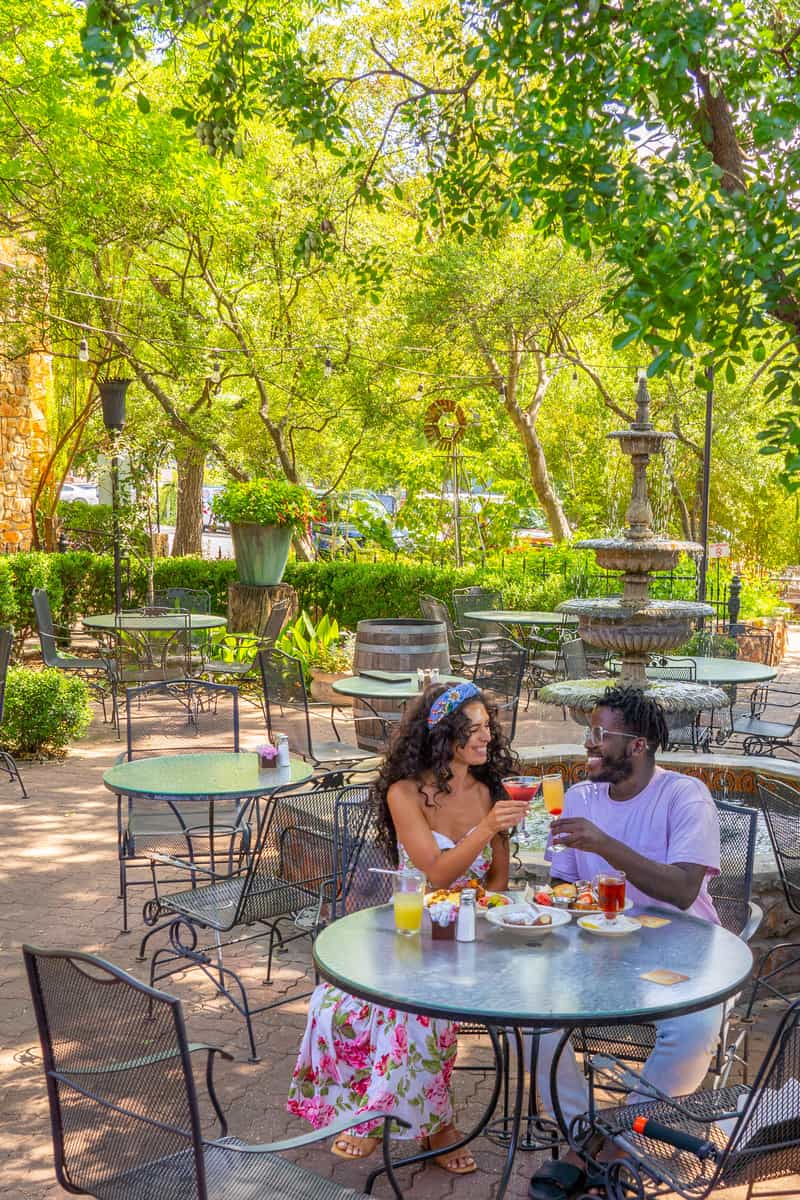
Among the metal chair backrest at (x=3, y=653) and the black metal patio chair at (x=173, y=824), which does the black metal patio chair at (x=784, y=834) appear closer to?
the black metal patio chair at (x=173, y=824)

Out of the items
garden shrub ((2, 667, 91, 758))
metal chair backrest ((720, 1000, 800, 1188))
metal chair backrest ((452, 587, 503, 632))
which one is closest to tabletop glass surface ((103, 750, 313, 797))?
metal chair backrest ((720, 1000, 800, 1188))

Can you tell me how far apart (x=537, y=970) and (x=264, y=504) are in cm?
1067

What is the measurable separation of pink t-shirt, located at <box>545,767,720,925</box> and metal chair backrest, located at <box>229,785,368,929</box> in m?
0.96

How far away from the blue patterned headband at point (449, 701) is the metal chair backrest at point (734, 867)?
1.08 metres

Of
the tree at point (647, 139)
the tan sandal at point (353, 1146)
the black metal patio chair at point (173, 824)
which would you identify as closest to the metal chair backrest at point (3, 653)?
the black metal patio chair at point (173, 824)

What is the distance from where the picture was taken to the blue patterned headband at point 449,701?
3859 mm

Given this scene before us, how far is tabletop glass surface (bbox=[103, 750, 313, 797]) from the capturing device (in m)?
4.93

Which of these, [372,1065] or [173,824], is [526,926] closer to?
[372,1065]

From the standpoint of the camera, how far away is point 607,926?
3.25 m

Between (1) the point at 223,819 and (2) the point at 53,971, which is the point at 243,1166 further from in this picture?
(1) the point at 223,819

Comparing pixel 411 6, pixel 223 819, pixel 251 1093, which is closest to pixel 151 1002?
pixel 251 1093

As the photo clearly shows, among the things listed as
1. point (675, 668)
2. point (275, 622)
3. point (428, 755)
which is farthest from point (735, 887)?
point (275, 622)

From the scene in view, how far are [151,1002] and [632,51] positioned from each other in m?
5.28

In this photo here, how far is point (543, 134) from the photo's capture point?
222 inches
